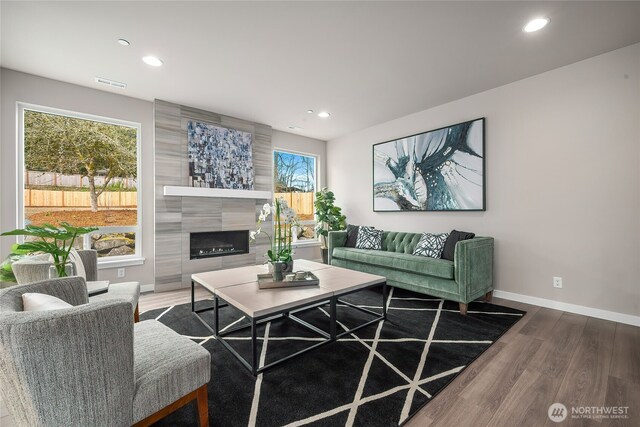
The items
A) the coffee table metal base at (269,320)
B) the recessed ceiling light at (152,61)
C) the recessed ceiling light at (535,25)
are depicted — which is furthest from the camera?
the recessed ceiling light at (152,61)

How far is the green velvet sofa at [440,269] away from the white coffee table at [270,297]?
0.76 m

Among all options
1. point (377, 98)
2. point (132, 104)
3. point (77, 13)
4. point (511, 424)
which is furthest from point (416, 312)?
point (132, 104)

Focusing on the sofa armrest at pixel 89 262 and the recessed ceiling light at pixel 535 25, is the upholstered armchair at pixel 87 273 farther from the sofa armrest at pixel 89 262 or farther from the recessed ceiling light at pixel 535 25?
the recessed ceiling light at pixel 535 25

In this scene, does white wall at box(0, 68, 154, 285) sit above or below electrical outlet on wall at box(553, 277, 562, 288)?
above

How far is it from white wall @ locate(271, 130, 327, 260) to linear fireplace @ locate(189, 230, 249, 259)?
1.18m

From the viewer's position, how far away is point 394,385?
180 cm

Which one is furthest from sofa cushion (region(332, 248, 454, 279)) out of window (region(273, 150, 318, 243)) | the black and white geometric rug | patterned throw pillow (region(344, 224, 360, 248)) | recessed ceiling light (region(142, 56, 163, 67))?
recessed ceiling light (region(142, 56, 163, 67))

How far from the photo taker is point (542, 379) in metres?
1.86

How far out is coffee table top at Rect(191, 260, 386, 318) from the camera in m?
1.96

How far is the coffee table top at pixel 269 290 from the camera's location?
196 centimetres

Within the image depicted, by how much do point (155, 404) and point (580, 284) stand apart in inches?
152

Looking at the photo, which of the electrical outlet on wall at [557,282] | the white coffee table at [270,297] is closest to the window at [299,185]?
the white coffee table at [270,297]

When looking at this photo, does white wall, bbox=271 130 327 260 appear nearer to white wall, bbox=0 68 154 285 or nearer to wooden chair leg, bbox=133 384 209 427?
white wall, bbox=0 68 154 285

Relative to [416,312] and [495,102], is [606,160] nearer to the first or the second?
[495,102]
